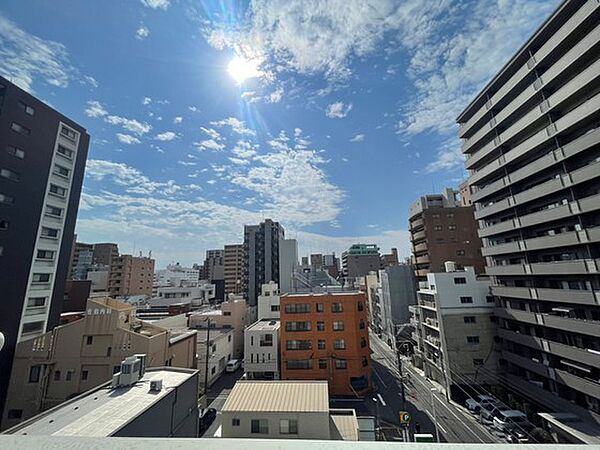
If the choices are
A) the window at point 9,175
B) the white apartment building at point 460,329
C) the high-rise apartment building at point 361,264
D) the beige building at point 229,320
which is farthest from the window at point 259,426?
the high-rise apartment building at point 361,264

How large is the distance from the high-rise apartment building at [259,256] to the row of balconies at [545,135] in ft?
119

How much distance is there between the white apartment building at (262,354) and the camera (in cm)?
2655

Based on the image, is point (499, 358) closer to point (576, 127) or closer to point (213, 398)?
point (576, 127)

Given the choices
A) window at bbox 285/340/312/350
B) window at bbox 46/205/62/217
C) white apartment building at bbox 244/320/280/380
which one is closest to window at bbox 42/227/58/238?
window at bbox 46/205/62/217

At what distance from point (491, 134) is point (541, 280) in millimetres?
13144

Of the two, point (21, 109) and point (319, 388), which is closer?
point (319, 388)

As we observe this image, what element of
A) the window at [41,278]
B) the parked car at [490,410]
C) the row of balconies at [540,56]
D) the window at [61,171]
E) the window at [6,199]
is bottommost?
the parked car at [490,410]

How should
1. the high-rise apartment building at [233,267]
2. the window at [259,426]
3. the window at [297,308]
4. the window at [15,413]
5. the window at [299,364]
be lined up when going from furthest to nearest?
the high-rise apartment building at [233,267], the window at [297,308], the window at [299,364], the window at [15,413], the window at [259,426]

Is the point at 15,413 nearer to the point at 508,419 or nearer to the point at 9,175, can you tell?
the point at 9,175

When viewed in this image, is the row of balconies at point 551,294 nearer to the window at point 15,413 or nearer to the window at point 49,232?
the window at point 15,413

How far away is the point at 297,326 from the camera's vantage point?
2586 cm

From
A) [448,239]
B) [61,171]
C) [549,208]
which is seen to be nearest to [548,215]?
[549,208]

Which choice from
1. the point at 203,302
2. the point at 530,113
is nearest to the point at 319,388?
the point at 530,113

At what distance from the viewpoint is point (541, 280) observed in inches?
819
